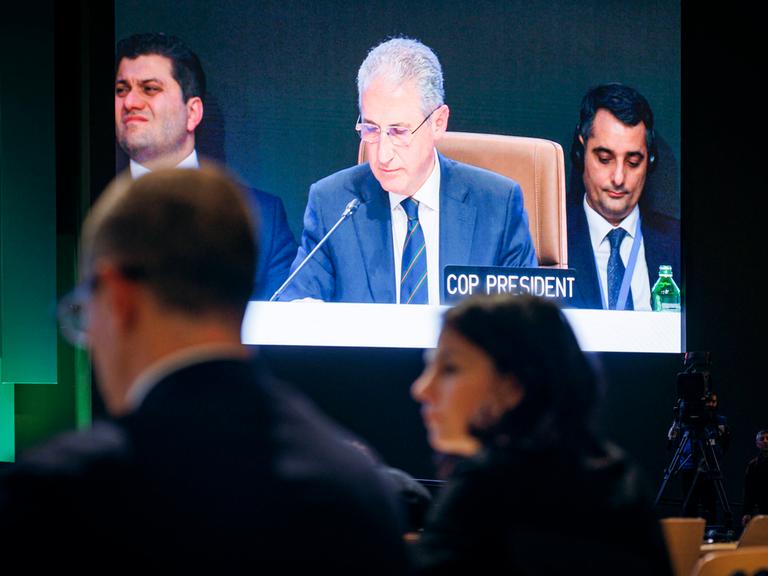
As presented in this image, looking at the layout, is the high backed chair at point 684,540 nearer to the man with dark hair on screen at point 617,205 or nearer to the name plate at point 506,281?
the name plate at point 506,281

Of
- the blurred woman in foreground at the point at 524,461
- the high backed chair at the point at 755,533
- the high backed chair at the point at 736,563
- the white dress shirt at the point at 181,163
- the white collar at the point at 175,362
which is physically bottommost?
the high backed chair at the point at 755,533

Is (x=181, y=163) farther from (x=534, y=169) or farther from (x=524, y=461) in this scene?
(x=524, y=461)

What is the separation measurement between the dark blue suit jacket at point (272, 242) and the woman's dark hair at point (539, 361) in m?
5.04

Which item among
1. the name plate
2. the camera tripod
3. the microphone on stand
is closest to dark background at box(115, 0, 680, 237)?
the microphone on stand

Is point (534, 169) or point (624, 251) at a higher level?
point (534, 169)

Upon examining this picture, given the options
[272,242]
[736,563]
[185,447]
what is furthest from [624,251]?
[185,447]

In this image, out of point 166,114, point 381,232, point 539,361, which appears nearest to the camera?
point 539,361

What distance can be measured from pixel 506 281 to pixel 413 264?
0.66 metres

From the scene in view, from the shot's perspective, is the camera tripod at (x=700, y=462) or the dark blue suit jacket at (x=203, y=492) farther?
the camera tripod at (x=700, y=462)

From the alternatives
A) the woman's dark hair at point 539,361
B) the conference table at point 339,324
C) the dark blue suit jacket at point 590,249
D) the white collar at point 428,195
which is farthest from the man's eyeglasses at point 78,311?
the dark blue suit jacket at point 590,249

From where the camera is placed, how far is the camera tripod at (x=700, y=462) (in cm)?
650

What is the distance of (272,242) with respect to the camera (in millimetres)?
6602

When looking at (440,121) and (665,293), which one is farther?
(665,293)

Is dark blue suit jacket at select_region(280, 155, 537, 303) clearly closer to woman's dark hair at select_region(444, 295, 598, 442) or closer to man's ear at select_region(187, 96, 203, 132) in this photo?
man's ear at select_region(187, 96, 203, 132)
